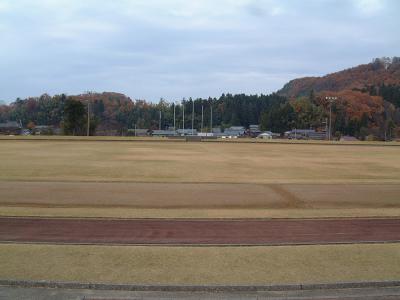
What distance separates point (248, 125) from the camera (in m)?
175

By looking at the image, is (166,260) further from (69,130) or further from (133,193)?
(69,130)

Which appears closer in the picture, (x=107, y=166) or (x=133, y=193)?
(x=133, y=193)

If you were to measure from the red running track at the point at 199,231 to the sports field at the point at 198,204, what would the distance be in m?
0.35

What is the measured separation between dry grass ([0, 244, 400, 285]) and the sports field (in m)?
0.02

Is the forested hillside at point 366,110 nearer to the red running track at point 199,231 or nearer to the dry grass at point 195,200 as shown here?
the dry grass at point 195,200

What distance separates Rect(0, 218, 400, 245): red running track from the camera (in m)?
10.6

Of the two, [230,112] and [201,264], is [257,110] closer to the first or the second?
[230,112]

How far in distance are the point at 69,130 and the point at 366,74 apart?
142124mm

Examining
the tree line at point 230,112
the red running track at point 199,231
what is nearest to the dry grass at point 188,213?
the red running track at point 199,231

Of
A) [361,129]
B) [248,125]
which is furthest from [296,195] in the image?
[248,125]

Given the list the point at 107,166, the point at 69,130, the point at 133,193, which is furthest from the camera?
the point at 69,130

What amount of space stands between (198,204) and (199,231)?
473 centimetres

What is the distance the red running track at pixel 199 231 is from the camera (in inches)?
416

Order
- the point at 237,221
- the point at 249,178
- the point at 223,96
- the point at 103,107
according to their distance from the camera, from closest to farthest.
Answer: the point at 237,221, the point at 249,178, the point at 103,107, the point at 223,96
